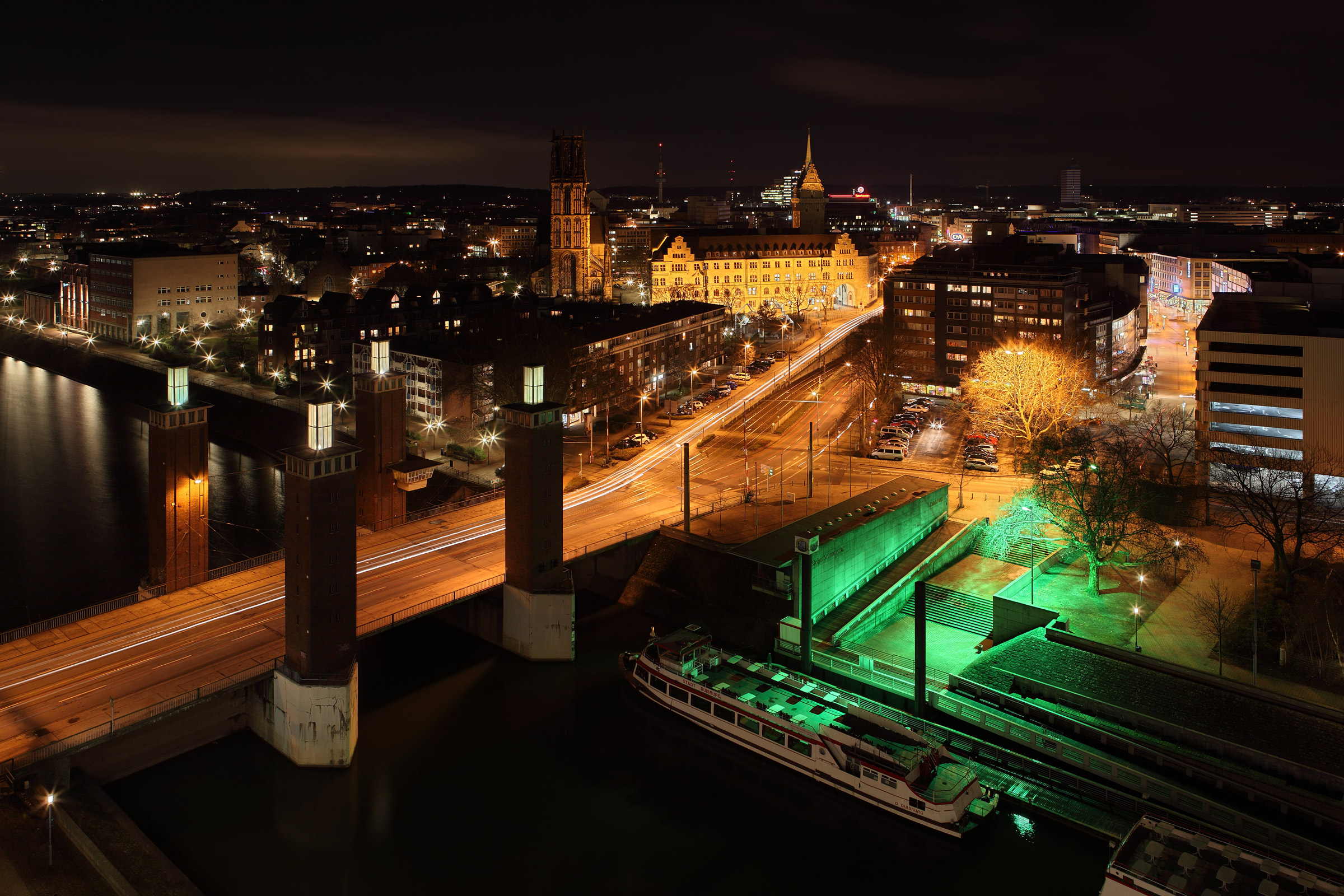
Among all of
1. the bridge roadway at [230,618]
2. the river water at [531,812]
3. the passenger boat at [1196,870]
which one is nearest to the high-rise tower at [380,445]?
the bridge roadway at [230,618]

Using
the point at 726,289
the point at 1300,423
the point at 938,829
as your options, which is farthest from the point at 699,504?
the point at 726,289

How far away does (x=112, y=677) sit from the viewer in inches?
901

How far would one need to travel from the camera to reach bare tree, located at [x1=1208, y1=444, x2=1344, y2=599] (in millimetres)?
30703

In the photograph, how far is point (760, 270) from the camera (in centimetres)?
9325

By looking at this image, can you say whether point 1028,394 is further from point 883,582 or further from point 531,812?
point 531,812

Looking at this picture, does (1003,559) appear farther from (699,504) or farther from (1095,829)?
(1095,829)

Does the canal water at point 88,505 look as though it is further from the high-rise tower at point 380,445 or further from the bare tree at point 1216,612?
the bare tree at point 1216,612

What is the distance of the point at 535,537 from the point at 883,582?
469 inches

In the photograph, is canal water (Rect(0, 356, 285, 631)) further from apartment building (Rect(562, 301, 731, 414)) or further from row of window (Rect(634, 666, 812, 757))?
row of window (Rect(634, 666, 812, 757))

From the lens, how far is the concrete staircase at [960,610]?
30.0 meters

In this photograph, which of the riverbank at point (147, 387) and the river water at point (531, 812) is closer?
the river water at point (531, 812)

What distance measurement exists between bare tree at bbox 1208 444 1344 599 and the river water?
14.6 meters

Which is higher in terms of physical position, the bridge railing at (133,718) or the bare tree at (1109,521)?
the bare tree at (1109,521)

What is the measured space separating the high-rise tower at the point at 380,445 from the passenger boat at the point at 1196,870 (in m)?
24.0
